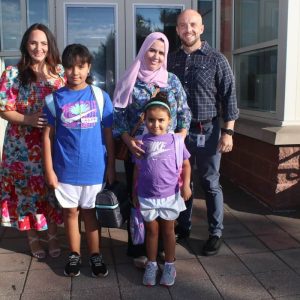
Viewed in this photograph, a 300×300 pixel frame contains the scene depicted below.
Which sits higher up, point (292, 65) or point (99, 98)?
point (292, 65)

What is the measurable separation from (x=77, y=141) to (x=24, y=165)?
2.01 feet

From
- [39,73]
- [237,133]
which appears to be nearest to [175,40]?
[237,133]

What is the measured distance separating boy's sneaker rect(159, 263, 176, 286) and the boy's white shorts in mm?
676

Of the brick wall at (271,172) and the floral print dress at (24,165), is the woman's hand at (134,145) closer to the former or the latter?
the floral print dress at (24,165)

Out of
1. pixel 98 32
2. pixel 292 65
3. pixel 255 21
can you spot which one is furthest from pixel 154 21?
pixel 292 65

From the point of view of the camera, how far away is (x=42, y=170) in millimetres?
3256

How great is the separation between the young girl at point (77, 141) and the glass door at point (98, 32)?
9.42 ft

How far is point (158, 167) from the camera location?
2.82 m

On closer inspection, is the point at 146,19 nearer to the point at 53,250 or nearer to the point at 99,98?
the point at 99,98

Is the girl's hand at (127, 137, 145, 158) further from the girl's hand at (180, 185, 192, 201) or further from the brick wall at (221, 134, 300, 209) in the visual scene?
the brick wall at (221, 134, 300, 209)

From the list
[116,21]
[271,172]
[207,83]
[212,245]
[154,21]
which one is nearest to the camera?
[207,83]

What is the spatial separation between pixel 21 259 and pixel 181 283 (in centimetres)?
132

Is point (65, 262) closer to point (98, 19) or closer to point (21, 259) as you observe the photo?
point (21, 259)

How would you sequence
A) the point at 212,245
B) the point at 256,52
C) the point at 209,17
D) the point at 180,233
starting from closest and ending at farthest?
the point at 212,245 → the point at 180,233 → the point at 256,52 → the point at 209,17
